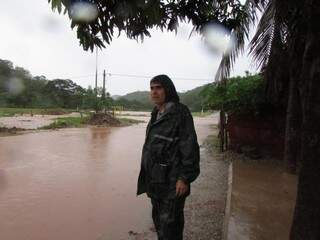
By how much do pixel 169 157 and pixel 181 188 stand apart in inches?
10.8

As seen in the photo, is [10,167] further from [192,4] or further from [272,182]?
[192,4]

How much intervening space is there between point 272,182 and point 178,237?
4.00 m

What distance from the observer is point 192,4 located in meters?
3.49

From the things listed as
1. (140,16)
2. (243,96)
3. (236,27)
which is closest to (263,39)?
(243,96)

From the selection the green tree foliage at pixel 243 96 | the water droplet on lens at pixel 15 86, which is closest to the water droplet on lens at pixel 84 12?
the green tree foliage at pixel 243 96

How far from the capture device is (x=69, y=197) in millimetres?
7398

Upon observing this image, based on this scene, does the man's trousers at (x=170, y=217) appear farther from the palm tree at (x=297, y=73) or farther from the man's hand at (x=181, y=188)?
the palm tree at (x=297, y=73)

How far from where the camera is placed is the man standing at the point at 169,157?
10.8 ft

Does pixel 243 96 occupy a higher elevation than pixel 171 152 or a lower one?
higher

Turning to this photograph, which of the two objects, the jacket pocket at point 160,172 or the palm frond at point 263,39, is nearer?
the jacket pocket at point 160,172

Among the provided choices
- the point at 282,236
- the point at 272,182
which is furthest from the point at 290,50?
the point at 282,236

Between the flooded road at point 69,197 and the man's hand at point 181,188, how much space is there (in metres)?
2.28

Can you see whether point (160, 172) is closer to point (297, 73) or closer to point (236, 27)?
point (236, 27)

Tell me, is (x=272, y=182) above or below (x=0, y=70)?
below
